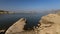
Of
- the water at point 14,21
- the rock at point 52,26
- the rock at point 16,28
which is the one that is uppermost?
the rock at point 52,26

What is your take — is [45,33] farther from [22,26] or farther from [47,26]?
[22,26]

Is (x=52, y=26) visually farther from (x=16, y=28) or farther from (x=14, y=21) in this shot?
(x=14, y=21)

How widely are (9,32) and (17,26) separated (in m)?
0.81

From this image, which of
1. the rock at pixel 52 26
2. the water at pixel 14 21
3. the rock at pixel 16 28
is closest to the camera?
the rock at pixel 52 26

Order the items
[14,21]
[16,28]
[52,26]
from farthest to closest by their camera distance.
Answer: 1. [14,21]
2. [16,28]
3. [52,26]

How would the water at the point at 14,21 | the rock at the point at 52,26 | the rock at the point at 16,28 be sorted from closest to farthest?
the rock at the point at 52,26
the rock at the point at 16,28
the water at the point at 14,21

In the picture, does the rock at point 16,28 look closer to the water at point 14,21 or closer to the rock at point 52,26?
the rock at point 52,26

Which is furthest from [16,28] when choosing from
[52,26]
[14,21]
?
[14,21]

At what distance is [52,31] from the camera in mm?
5941

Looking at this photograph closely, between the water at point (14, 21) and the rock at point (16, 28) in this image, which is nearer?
the rock at point (16, 28)

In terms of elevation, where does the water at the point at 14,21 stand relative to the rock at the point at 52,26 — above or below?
below

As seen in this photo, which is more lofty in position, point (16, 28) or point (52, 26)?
point (52, 26)

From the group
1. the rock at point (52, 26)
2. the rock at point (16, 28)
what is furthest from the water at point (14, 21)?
the rock at point (52, 26)

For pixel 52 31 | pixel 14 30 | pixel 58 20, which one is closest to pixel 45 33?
pixel 52 31
